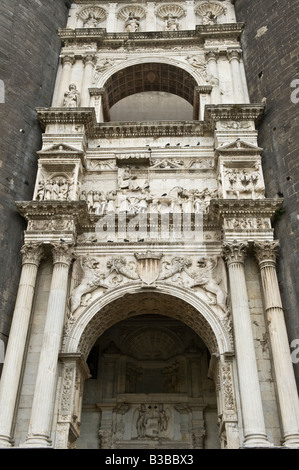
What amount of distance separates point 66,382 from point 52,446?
145cm

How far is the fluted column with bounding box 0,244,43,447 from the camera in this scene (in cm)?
1020

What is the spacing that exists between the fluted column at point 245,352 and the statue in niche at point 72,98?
23.1ft

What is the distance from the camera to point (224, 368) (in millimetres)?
11234

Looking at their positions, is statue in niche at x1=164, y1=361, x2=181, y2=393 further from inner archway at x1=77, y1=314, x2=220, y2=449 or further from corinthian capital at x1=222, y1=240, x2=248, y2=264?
corinthian capital at x1=222, y1=240, x2=248, y2=264

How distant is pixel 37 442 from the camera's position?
32.3ft

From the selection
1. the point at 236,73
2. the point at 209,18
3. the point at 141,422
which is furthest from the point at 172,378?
the point at 209,18

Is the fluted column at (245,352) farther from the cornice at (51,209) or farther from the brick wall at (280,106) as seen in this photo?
the cornice at (51,209)

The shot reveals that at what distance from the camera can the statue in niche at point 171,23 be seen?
60.9 ft

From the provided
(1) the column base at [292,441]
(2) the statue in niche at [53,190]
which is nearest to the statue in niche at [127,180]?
(2) the statue in niche at [53,190]

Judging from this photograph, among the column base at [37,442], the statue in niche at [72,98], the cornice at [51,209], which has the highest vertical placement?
the statue in niche at [72,98]

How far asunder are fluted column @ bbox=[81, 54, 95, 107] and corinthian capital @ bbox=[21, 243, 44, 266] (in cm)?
587

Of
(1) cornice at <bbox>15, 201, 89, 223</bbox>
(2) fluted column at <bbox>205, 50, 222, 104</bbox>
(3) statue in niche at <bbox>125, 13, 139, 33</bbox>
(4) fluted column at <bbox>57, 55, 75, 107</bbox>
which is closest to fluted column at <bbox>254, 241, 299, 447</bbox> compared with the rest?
(1) cornice at <bbox>15, 201, 89, 223</bbox>

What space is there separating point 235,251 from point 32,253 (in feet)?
16.9

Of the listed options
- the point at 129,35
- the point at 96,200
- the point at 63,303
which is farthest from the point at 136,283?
the point at 129,35
